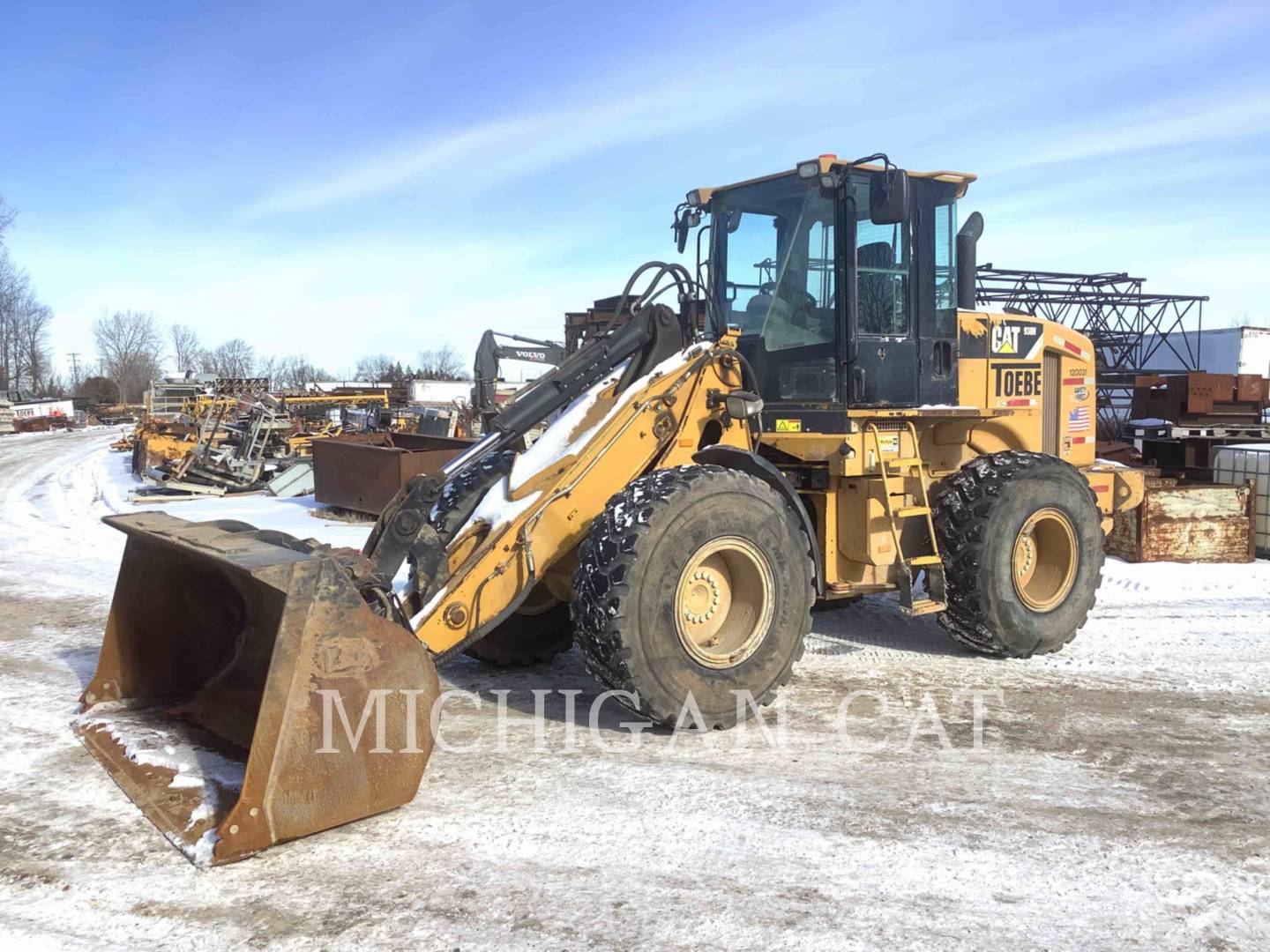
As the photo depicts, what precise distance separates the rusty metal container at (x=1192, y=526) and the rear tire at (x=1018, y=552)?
295cm

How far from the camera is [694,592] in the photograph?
4625mm

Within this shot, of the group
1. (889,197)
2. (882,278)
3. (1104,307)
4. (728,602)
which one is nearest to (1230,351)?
(1104,307)

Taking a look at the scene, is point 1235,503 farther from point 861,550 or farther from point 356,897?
point 356,897

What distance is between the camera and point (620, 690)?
428 centimetres

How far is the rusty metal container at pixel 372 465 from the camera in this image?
12094mm

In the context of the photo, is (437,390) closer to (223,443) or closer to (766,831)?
(223,443)

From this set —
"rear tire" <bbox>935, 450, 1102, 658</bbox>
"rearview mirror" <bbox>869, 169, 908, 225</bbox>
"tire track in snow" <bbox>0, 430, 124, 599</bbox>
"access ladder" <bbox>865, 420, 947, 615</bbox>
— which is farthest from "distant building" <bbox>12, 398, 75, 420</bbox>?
"rearview mirror" <bbox>869, 169, 908, 225</bbox>

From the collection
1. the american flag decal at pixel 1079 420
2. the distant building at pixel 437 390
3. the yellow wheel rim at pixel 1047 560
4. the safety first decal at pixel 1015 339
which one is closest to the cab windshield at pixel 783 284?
the safety first decal at pixel 1015 339

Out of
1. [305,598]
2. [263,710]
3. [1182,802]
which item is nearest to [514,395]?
[305,598]

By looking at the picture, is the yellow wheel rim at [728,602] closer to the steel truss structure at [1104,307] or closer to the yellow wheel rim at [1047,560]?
the yellow wheel rim at [1047,560]

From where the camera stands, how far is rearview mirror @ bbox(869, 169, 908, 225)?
195 inches

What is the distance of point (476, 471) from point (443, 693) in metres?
1.23

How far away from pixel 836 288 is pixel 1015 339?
1.69 metres

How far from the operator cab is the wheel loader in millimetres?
17
